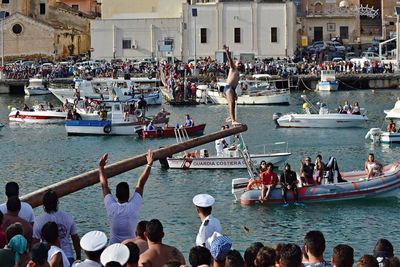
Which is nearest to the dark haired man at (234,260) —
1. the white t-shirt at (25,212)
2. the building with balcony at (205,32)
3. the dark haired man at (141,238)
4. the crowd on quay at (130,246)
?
the crowd on quay at (130,246)

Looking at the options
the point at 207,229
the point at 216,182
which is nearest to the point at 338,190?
the point at 216,182

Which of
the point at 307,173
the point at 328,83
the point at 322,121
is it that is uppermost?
the point at 328,83

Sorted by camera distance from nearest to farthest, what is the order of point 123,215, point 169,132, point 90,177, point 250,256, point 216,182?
1. point 250,256
2. point 123,215
3. point 90,177
4. point 216,182
5. point 169,132

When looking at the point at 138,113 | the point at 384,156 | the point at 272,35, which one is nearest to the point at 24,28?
the point at 272,35

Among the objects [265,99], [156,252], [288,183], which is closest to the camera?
[156,252]

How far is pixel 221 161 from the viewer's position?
124 ft

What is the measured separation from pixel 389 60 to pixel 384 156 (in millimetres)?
46695

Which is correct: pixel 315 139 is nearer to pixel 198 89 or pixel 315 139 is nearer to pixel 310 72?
pixel 198 89

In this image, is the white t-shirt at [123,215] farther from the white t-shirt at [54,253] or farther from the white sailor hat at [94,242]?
the white sailor hat at [94,242]

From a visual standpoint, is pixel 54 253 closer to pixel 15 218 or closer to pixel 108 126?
pixel 15 218

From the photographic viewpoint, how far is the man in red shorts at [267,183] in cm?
3012

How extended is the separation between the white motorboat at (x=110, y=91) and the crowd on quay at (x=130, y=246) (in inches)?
2072

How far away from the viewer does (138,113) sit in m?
55.0

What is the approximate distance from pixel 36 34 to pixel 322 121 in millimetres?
47025
